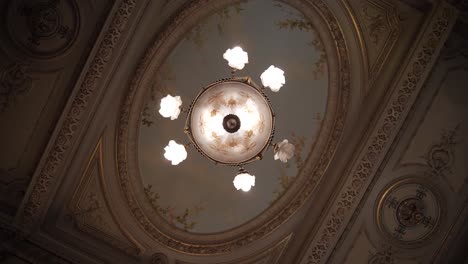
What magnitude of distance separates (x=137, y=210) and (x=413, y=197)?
4.15 m

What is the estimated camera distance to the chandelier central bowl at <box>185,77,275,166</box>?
16.7 feet

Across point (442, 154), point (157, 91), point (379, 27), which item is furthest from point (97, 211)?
point (442, 154)

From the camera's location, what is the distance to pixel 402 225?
22.0ft

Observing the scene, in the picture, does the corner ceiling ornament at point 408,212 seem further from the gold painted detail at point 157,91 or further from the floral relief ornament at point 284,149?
the gold painted detail at point 157,91

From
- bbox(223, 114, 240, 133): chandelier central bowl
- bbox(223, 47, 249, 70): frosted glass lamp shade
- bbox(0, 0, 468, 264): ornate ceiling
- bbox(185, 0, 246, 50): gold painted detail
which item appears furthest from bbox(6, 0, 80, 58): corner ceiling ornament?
bbox(223, 114, 240, 133): chandelier central bowl

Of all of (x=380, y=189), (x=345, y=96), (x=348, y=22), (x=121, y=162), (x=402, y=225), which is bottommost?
(x=402, y=225)

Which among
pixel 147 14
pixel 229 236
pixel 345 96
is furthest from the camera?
pixel 229 236

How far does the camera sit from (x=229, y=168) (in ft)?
22.3

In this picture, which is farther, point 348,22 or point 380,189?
point 380,189

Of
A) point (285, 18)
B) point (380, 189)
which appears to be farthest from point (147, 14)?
point (380, 189)

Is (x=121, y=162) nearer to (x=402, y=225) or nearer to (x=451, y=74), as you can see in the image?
(x=402, y=225)

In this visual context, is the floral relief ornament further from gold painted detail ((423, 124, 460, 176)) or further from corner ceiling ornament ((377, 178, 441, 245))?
gold painted detail ((423, 124, 460, 176))

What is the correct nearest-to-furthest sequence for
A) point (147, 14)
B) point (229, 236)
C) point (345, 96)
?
point (147, 14), point (345, 96), point (229, 236)

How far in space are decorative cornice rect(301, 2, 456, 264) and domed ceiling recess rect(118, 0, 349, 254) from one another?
50 cm
